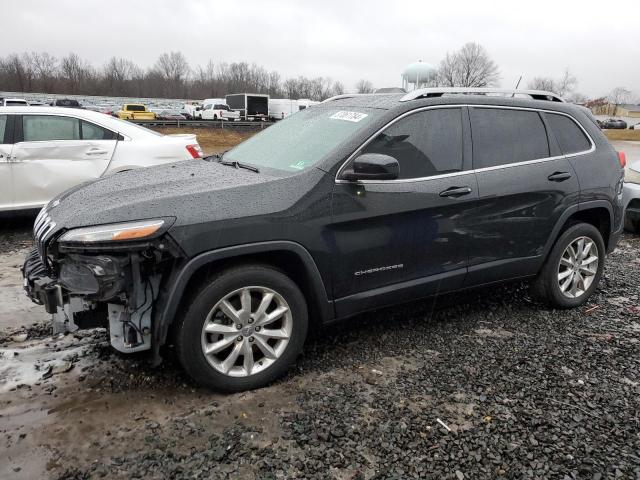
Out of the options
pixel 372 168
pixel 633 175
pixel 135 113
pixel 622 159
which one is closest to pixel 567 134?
pixel 622 159

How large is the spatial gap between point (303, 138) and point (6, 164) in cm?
459

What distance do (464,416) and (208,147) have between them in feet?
81.1

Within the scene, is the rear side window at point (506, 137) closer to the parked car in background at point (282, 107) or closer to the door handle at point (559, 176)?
the door handle at point (559, 176)

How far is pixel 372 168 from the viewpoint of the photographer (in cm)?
303

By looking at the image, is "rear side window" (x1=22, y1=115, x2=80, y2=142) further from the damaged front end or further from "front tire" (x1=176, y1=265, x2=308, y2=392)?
"front tire" (x1=176, y1=265, x2=308, y2=392)

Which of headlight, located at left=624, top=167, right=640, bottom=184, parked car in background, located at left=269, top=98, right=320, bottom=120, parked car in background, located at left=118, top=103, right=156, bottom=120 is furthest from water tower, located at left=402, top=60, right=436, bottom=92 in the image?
parked car in background, located at left=269, top=98, right=320, bottom=120

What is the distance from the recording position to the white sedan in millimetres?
6289

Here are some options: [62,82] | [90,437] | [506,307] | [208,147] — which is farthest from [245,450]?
[62,82]

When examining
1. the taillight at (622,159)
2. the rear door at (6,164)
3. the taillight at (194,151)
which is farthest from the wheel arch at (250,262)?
the rear door at (6,164)

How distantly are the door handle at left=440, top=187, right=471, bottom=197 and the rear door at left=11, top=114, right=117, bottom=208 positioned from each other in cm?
501

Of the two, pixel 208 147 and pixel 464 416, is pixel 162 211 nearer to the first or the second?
pixel 464 416

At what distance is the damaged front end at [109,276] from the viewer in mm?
2605

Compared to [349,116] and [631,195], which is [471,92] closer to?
[349,116]

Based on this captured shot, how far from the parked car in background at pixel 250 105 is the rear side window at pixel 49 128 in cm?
3905
